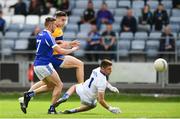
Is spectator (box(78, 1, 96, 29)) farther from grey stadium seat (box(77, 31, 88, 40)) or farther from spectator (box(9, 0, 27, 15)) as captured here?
spectator (box(9, 0, 27, 15))

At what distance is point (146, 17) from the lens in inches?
1176

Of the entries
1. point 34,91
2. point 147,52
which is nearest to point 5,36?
point 147,52

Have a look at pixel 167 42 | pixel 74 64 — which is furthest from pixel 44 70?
pixel 167 42

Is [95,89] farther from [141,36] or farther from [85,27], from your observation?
[85,27]

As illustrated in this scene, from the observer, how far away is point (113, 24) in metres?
30.3

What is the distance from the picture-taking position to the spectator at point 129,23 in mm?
29250

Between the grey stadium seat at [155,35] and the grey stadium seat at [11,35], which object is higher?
the grey stadium seat at [155,35]

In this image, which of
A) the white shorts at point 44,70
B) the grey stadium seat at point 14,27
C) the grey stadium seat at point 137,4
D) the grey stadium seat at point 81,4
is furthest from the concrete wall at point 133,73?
the white shorts at point 44,70

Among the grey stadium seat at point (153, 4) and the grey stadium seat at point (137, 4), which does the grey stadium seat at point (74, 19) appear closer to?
the grey stadium seat at point (137, 4)

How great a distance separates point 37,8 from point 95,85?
1466 cm

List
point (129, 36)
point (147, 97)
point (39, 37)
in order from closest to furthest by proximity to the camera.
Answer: point (39, 37)
point (147, 97)
point (129, 36)

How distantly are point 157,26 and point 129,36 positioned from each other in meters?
1.40

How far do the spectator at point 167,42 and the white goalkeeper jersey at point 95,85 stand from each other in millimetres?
10823

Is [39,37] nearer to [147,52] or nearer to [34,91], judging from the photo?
[34,91]
